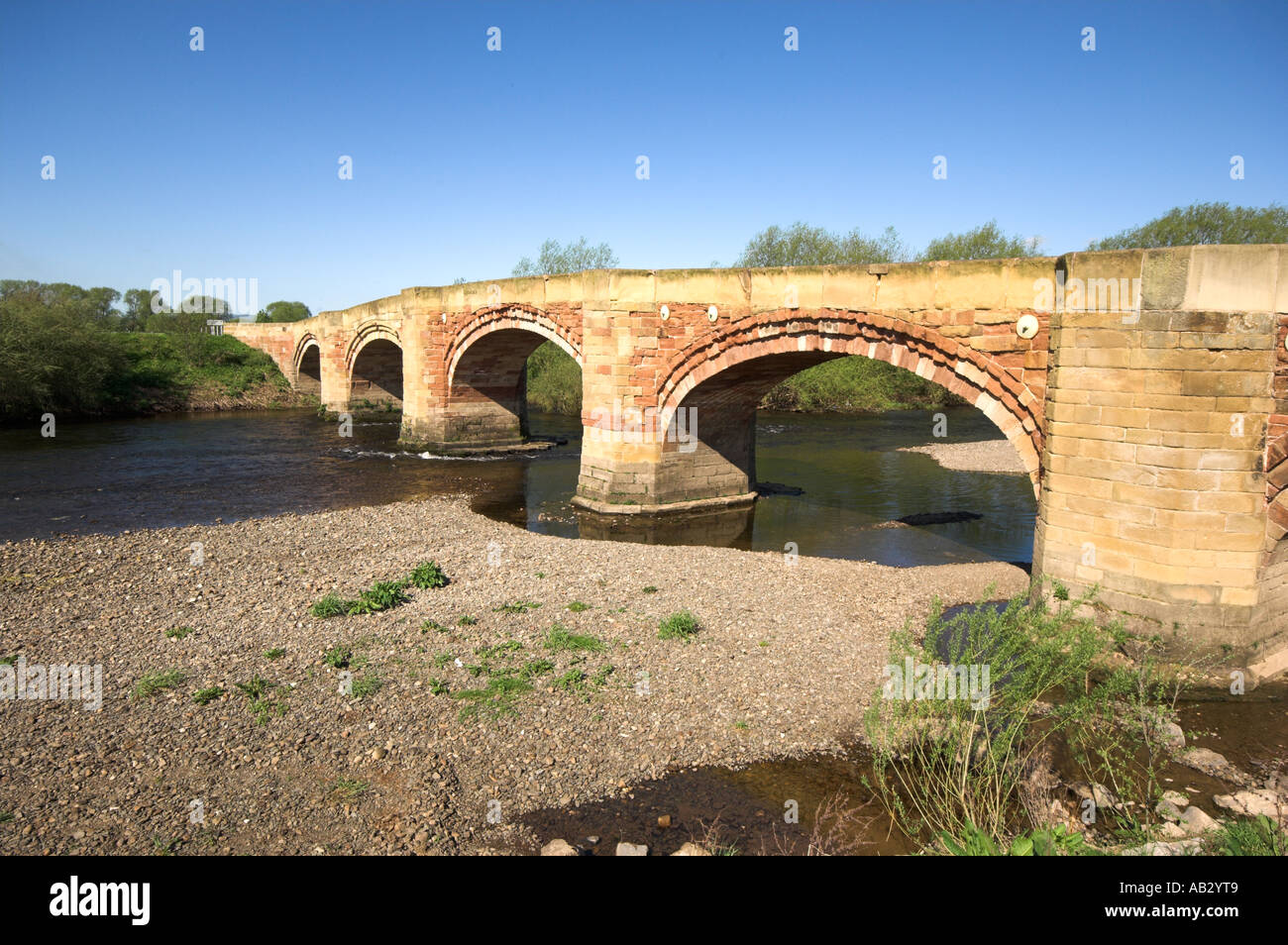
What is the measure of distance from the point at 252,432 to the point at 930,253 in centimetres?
3209

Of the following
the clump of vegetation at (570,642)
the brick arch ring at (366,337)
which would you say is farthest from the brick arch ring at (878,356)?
the brick arch ring at (366,337)

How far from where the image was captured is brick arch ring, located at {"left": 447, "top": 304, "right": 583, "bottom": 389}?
64.0ft

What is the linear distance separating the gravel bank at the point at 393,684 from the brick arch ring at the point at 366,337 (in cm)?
1687

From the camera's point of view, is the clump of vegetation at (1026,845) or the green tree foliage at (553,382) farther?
the green tree foliage at (553,382)

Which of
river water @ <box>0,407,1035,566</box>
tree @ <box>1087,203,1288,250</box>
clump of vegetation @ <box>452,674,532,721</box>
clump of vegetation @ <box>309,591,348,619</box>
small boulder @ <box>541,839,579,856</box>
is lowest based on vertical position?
small boulder @ <box>541,839,579,856</box>

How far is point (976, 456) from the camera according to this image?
24078mm

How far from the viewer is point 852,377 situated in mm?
35438

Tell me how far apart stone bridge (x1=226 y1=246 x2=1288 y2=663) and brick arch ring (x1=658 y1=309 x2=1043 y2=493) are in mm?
31

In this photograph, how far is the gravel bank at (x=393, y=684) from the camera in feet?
18.7

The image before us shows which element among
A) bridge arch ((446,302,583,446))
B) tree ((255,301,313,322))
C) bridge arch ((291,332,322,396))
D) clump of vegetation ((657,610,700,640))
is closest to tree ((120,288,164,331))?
tree ((255,301,313,322))

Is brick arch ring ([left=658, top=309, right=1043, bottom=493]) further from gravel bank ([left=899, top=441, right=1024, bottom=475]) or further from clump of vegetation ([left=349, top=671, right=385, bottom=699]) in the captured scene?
gravel bank ([left=899, top=441, right=1024, bottom=475])

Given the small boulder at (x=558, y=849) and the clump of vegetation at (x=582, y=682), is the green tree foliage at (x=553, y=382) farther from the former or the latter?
the small boulder at (x=558, y=849)
